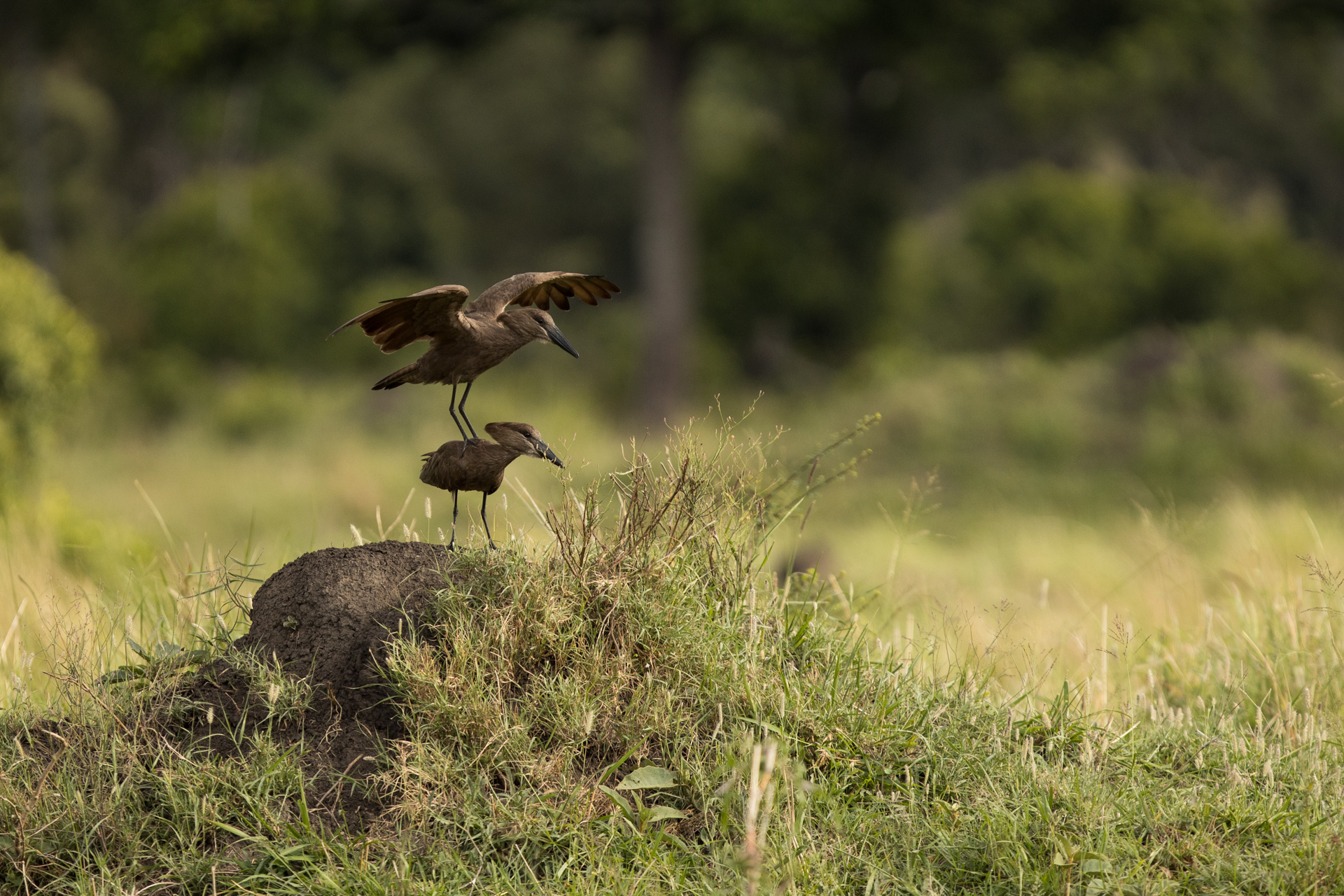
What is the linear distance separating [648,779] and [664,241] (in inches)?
485

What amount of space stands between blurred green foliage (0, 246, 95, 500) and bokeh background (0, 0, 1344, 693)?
3cm

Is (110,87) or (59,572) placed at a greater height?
(110,87)

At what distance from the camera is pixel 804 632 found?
335 cm

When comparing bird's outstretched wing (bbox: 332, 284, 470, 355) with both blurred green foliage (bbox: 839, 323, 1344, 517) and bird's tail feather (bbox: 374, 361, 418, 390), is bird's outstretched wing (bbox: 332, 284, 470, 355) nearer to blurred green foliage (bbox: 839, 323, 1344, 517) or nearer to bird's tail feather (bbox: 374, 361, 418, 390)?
bird's tail feather (bbox: 374, 361, 418, 390)

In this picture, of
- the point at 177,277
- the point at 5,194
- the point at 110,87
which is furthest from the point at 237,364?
the point at 110,87

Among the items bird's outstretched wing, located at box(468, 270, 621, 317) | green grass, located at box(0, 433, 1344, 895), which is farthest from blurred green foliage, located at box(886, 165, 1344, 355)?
green grass, located at box(0, 433, 1344, 895)

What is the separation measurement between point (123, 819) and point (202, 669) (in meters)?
0.49

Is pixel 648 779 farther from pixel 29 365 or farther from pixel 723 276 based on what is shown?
pixel 723 276

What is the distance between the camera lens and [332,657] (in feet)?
10.1

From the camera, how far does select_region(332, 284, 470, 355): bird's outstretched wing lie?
2947mm

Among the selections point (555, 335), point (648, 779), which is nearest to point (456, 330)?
point (555, 335)

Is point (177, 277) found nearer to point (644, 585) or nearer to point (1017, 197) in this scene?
point (1017, 197)

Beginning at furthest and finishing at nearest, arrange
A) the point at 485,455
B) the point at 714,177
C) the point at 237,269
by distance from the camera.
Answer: the point at 237,269, the point at 714,177, the point at 485,455

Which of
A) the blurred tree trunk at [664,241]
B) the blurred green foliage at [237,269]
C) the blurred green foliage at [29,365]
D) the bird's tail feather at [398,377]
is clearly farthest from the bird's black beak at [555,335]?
the blurred green foliage at [237,269]
